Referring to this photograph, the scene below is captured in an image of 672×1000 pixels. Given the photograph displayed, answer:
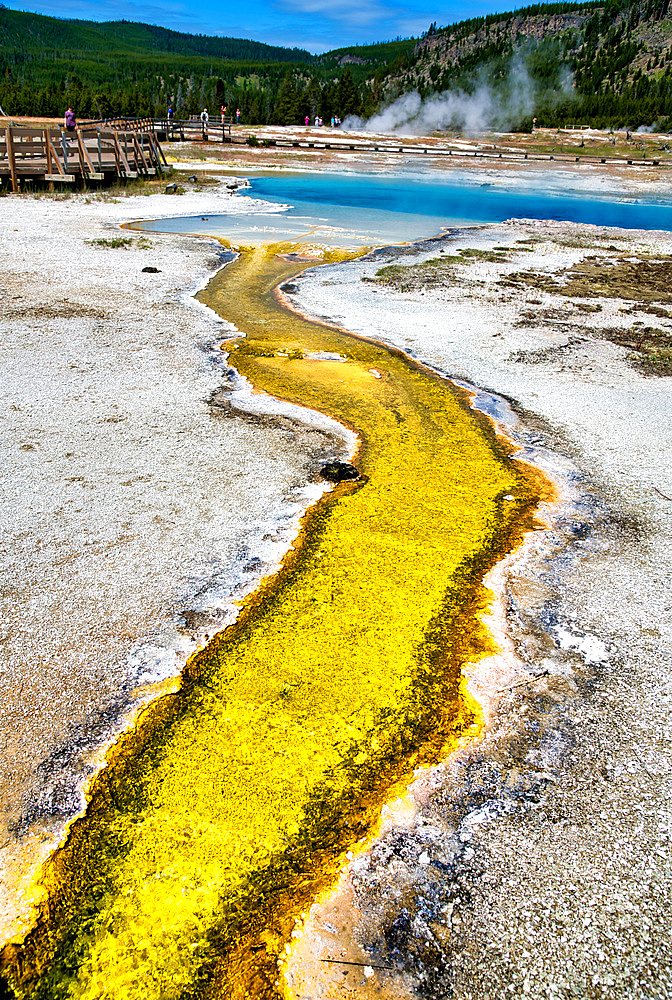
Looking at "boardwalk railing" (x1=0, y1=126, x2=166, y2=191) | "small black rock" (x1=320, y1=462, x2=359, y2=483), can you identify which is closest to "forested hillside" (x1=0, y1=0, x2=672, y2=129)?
"boardwalk railing" (x1=0, y1=126, x2=166, y2=191)

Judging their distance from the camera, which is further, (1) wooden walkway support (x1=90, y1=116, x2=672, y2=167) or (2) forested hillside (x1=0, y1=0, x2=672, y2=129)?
(2) forested hillside (x1=0, y1=0, x2=672, y2=129)

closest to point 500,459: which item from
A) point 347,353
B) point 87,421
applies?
point 347,353

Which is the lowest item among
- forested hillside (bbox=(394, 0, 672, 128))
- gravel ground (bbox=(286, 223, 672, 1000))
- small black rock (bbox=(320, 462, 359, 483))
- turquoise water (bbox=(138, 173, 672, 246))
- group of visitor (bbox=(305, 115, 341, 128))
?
gravel ground (bbox=(286, 223, 672, 1000))

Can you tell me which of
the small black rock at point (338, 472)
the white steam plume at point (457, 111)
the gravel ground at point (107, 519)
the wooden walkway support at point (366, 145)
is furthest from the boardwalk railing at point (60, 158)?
the white steam plume at point (457, 111)

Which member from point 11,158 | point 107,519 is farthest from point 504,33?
point 107,519

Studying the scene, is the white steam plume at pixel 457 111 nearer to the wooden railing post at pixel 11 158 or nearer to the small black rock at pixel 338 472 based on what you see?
the wooden railing post at pixel 11 158

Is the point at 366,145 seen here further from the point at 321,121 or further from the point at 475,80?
the point at 475,80

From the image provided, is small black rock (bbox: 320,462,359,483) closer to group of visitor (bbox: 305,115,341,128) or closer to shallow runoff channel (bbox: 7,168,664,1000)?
shallow runoff channel (bbox: 7,168,664,1000)
